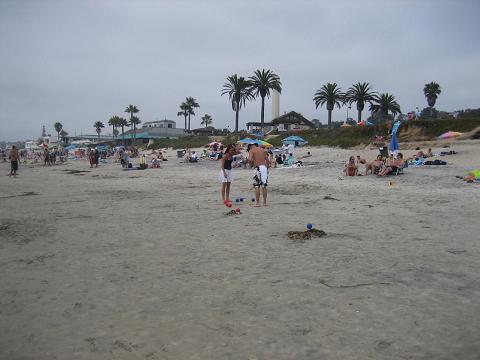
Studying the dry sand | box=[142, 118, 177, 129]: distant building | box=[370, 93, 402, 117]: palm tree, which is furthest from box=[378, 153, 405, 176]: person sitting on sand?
box=[142, 118, 177, 129]: distant building

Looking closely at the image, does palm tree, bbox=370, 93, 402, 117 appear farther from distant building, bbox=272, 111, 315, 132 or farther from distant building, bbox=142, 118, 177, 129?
distant building, bbox=142, 118, 177, 129

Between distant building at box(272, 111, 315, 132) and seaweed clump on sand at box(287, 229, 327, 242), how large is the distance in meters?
53.8

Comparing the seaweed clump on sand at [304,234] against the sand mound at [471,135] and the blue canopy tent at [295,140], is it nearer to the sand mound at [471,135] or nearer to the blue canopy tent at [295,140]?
the sand mound at [471,135]

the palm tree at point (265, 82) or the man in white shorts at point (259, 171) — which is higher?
the palm tree at point (265, 82)

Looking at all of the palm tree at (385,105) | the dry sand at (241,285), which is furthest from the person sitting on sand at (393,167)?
the palm tree at (385,105)

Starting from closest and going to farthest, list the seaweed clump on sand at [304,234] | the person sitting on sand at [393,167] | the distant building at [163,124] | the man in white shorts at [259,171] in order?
the seaweed clump on sand at [304,234] → the man in white shorts at [259,171] → the person sitting on sand at [393,167] → the distant building at [163,124]

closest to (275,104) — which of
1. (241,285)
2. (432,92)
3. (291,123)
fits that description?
(291,123)

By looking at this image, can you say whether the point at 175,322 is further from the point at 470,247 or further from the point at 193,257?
the point at 470,247

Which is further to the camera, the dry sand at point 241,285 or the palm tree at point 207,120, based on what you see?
the palm tree at point 207,120

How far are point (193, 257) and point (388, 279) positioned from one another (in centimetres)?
260

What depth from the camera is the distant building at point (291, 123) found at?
60.0 m

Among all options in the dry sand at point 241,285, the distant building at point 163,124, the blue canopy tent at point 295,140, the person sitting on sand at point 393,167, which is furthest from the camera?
the distant building at point 163,124

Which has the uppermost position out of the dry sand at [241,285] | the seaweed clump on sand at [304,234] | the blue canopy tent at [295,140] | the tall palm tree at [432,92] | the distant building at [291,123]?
the tall palm tree at [432,92]

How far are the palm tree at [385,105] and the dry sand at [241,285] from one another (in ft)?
144
